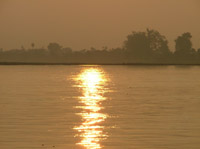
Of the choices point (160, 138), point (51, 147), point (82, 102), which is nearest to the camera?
point (51, 147)

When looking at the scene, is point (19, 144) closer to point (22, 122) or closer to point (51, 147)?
point (51, 147)

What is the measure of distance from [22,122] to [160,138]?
24.1ft

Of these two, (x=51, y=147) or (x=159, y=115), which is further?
(x=159, y=115)

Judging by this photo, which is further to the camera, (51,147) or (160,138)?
(160,138)

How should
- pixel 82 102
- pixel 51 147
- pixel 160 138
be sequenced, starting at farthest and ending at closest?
pixel 82 102 → pixel 160 138 → pixel 51 147

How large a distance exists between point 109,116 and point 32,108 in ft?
20.5

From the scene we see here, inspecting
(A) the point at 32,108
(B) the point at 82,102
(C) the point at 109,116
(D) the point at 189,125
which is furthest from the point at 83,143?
(B) the point at 82,102

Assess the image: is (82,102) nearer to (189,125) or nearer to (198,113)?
(198,113)

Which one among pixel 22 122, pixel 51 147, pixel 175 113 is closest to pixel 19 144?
pixel 51 147

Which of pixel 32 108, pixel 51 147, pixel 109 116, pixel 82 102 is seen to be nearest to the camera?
pixel 51 147

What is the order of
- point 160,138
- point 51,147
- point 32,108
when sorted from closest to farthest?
point 51,147, point 160,138, point 32,108

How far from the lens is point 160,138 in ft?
80.7

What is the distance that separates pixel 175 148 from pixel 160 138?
218 cm

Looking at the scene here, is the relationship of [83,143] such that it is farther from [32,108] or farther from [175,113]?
[32,108]
